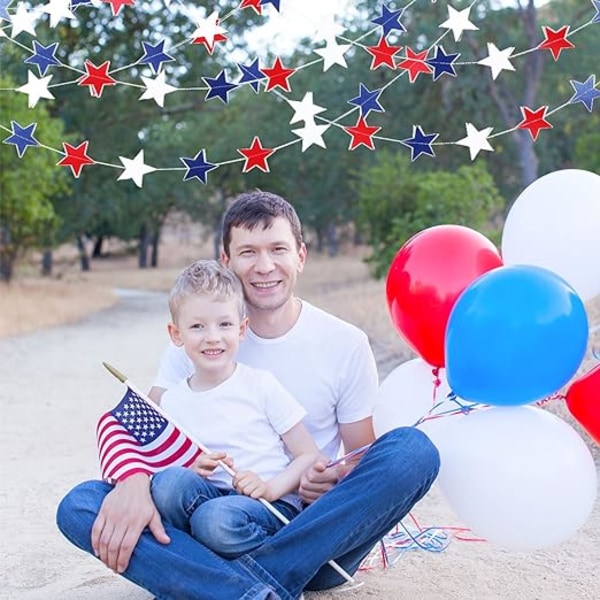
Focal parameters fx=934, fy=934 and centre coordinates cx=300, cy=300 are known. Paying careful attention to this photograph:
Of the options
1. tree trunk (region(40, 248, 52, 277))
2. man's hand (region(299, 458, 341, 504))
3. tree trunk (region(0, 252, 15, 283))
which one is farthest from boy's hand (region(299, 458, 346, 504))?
tree trunk (region(40, 248, 52, 277))

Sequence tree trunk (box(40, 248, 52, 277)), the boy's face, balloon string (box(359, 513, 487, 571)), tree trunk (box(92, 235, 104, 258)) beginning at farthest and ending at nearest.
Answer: tree trunk (box(92, 235, 104, 258)), tree trunk (box(40, 248, 52, 277)), balloon string (box(359, 513, 487, 571)), the boy's face

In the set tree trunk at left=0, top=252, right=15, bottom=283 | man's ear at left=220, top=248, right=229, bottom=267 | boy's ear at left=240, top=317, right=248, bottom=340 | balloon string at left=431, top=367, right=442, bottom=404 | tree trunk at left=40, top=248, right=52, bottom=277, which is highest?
man's ear at left=220, top=248, right=229, bottom=267

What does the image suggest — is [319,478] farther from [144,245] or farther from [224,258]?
[144,245]

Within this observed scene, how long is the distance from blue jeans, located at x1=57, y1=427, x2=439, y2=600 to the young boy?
0.14 metres

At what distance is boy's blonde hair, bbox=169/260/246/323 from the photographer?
2.92 m

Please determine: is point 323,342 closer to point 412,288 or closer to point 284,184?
point 412,288

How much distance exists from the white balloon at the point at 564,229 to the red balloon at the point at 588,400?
305mm

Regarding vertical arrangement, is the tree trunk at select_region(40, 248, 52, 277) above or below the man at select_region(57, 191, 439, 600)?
below

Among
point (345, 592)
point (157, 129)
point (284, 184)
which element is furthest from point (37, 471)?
point (284, 184)

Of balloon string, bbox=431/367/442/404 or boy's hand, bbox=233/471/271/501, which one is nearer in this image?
boy's hand, bbox=233/471/271/501

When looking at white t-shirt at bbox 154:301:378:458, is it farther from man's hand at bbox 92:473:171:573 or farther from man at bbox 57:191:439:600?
man's hand at bbox 92:473:171:573

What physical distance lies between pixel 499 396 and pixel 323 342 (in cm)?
71

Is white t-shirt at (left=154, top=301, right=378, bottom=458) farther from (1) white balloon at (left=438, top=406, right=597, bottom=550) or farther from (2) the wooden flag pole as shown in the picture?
(1) white balloon at (left=438, top=406, right=597, bottom=550)

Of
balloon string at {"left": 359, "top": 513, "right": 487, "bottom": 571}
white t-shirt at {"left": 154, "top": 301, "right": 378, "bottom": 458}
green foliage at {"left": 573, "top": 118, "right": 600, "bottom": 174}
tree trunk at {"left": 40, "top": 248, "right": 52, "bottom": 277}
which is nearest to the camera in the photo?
white t-shirt at {"left": 154, "top": 301, "right": 378, "bottom": 458}
